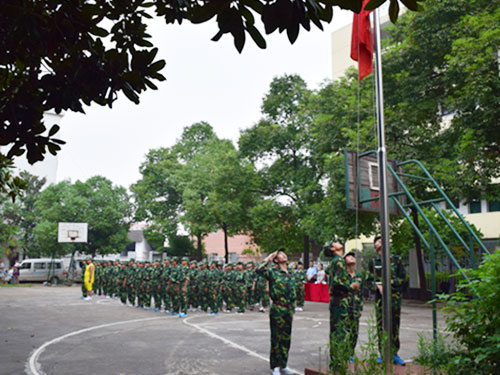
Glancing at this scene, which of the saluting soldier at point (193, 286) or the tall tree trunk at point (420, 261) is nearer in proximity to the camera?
the saluting soldier at point (193, 286)

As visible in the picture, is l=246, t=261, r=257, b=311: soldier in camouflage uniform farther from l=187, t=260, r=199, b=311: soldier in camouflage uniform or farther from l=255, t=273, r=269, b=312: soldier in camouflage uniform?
l=187, t=260, r=199, b=311: soldier in camouflage uniform

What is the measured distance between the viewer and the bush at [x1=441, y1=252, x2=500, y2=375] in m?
4.18

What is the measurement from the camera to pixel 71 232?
1405 inches

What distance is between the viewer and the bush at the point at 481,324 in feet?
13.7

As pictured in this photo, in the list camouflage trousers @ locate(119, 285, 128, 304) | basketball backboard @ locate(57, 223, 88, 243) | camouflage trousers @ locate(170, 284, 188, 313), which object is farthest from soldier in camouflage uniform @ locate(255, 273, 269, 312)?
basketball backboard @ locate(57, 223, 88, 243)

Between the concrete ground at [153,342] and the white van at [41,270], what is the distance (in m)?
21.3

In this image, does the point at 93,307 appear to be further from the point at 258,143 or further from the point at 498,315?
the point at 498,315

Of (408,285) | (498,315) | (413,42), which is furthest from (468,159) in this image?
(498,315)

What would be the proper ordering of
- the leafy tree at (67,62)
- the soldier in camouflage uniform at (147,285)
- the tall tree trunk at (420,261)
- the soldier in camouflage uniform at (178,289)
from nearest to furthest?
the leafy tree at (67,62) < the soldier in camouflage uniform at (178,289) < the soldier in camouflage uniform at (147,285) < the tall tree trunk at (420,261)

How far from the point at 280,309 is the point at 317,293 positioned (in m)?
15.1

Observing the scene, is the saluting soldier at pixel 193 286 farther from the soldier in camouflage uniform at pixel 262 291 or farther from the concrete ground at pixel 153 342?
the soldier in camouflage uniform at pixel 262 291

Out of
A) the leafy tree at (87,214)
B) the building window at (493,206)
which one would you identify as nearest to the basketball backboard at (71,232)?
the leafy tree at (87,214)

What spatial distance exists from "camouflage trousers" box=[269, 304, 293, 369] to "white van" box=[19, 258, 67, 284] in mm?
32464

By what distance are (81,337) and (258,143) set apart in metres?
20.0
